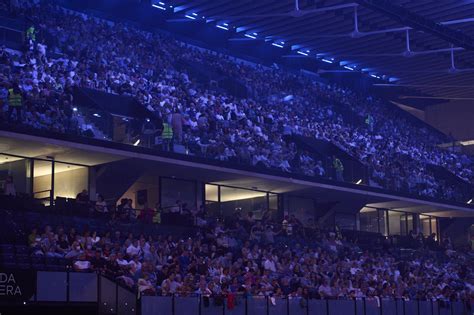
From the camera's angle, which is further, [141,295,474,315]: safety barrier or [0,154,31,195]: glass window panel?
[0,154,31,195]: glass window panel

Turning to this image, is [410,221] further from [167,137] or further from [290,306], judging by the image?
[290,306]

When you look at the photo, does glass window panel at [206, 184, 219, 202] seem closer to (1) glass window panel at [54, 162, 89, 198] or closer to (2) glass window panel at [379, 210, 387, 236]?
(1) glass window panel at [54, 162, 89, 198]

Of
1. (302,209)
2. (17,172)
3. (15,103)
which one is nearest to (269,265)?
(17,172)

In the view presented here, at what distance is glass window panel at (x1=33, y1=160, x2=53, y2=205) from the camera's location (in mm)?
28766

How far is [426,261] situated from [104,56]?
16243mm

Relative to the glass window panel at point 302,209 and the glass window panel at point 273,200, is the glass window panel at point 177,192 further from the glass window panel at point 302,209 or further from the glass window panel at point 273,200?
the glass window panel at point 302,209

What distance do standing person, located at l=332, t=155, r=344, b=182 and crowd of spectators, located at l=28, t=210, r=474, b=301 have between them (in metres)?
2.35

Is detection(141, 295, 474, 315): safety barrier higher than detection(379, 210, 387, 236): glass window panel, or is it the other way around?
detection(379, 210, 387, 236): glass window panel

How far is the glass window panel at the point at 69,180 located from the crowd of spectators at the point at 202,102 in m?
2.66

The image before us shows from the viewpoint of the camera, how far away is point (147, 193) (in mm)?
32594

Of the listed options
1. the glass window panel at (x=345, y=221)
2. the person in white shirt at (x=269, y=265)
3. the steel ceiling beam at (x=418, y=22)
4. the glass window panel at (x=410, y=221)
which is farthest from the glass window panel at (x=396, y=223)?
the person in white shirt at (x=269, y=265)

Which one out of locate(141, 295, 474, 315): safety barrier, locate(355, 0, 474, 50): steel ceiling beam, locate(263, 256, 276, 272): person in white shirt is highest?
locate(355, 0, 474, 50): steel ceiling beam

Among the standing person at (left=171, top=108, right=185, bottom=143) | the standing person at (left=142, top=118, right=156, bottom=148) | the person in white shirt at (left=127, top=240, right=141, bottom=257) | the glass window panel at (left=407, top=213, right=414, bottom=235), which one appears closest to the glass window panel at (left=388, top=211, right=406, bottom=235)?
the glass window panel at (left=407, top=213, right=414, bottom=235)

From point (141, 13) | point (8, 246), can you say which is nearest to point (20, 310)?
point (8, 246)
